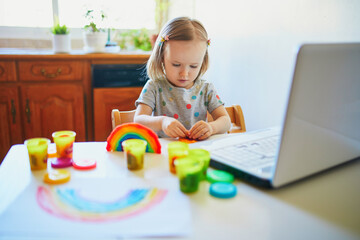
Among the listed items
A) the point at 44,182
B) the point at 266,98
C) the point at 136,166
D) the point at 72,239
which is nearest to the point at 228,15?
the point at 266,98

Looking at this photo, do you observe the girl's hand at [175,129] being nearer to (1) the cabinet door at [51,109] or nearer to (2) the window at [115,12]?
(1) the cabinet door at [51,109]

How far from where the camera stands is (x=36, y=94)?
6.98 feet

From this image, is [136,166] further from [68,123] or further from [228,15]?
[68,123]

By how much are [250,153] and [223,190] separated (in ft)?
0.57

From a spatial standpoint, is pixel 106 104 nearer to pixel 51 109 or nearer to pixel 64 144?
pixel 51 109

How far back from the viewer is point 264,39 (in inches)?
59.3

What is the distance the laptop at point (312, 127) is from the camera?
532mm

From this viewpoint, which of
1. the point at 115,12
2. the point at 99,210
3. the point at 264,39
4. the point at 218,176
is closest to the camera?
the point at 99,210

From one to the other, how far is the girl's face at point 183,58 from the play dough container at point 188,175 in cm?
60

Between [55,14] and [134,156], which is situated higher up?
[55,14]

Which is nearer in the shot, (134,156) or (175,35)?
(134,156)

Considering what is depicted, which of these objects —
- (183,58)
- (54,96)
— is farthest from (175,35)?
(54,96)

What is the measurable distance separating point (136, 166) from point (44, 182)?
0.62ft

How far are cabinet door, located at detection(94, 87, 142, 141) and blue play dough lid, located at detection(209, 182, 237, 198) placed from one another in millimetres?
1757
